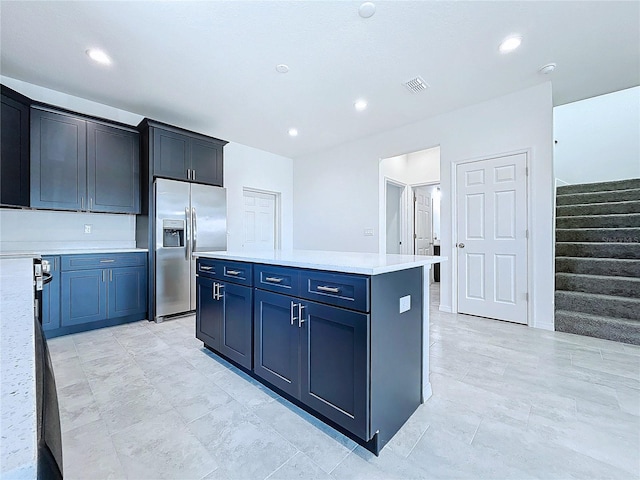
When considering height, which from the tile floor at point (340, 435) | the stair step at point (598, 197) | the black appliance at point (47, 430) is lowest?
the tile floor at point (340, 435)

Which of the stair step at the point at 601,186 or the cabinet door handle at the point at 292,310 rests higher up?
the stair step at the point at 601,186

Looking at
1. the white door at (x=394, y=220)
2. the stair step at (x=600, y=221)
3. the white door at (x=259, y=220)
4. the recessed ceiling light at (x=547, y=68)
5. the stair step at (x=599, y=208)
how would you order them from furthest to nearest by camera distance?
the white door at (x=394, y=220) → the white door at (x=259, y=220) → the stair step at (x=599, y=208) → the stair step at (x=600, y=221) → the recessed ceiling light at (x=547, y=68)

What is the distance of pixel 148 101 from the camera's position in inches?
135

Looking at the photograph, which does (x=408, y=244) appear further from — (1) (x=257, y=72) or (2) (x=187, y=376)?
(2) (x=187, y=376)

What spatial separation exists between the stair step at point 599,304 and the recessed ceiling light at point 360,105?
3.20m

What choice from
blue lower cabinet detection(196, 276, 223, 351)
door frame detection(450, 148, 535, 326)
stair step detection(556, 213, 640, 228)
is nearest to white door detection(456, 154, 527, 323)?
door frame detection(450, 148, 535, 326)

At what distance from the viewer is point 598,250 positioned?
3623 mm

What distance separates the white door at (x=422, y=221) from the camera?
19.3ft

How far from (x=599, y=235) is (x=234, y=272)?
4.58m

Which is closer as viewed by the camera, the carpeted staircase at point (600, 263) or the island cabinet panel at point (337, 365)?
the island cabinet panel at point (337, 365)

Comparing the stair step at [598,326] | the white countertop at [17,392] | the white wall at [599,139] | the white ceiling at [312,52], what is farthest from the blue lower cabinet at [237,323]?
the white wall at [599,139]

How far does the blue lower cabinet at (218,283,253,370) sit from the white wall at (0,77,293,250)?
2.35 metres

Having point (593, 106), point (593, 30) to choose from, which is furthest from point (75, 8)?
point (593, 106)

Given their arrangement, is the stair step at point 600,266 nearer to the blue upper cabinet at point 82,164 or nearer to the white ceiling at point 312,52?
the white ceiling at point 312,52
